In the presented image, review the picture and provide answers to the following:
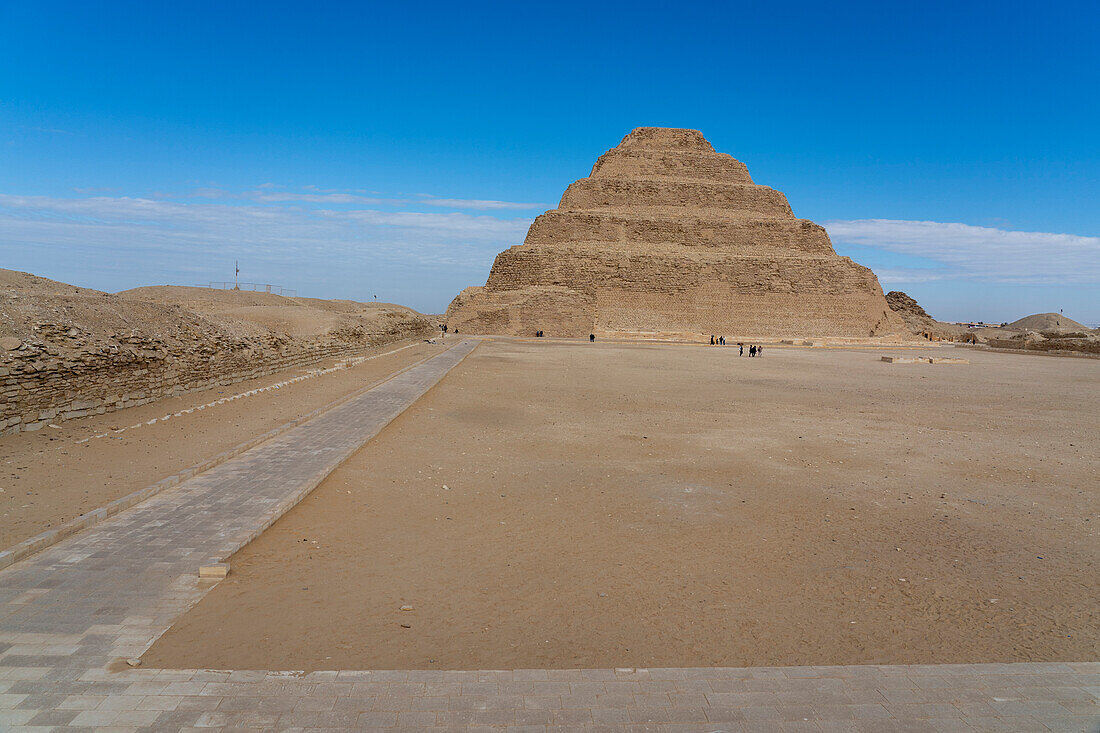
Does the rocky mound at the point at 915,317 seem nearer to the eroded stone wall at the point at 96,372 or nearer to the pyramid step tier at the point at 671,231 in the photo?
the pyramid step tier at the point at 671,231

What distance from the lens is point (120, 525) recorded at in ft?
14.6

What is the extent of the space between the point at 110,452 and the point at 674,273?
51474 mm

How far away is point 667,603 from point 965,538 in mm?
3102

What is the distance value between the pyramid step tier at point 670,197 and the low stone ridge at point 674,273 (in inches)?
4.1

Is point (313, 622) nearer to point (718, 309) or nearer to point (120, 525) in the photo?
point (120, 525)

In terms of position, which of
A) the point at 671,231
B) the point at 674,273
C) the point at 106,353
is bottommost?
the point at 106,353

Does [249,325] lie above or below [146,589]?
above

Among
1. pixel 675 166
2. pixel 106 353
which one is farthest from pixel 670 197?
pixel 106 353

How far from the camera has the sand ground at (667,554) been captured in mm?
3197

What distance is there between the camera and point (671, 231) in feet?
189

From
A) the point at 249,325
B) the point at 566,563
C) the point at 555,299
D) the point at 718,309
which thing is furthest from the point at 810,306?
the point at 566,563

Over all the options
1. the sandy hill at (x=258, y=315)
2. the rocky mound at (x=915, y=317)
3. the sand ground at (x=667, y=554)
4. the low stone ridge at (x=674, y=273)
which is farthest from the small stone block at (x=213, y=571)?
the rocky mound at (x=915, y=317)

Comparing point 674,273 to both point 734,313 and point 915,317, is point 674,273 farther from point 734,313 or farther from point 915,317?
point 915,317

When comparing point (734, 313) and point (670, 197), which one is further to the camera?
point (670, 197)
